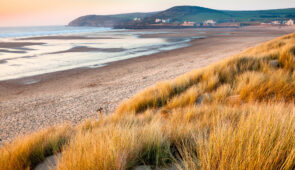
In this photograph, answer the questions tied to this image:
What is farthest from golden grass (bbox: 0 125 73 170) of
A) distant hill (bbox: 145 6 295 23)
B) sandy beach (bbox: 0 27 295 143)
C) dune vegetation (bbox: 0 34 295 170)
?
distant hill (bbox: 145 6 295 23)

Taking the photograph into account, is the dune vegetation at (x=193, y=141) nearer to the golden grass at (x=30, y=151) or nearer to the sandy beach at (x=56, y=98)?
the golden grass at (x=30, y=151)

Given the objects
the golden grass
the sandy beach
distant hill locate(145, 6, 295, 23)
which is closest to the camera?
the golden grass

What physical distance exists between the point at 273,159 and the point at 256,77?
11.7 feet

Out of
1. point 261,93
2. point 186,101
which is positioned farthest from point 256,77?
point 186,101

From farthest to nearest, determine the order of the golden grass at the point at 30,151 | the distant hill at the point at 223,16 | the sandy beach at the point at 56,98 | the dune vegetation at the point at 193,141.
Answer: the distant hill at the point at 223,16, the sandy beach at the point at 56,98, the golden grass at the point at 30,151, the dune vegetation at the point at 193,141

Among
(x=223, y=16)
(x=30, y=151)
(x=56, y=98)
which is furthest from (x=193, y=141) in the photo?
(x=223, y=16)

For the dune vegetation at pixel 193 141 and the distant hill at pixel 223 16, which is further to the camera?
the distant hill at pixel 223 16

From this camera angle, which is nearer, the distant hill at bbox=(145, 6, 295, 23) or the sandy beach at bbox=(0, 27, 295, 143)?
the sandy beach at bbox=(0, 27, 295, 143)

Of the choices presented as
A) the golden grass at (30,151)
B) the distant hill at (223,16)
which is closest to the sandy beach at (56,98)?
the golden grass at (30,151)

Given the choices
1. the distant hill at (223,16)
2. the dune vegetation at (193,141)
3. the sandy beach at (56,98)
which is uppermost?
the distant hill at (223,16)

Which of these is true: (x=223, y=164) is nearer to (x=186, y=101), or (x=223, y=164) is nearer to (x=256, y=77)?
(x=186, y=101)

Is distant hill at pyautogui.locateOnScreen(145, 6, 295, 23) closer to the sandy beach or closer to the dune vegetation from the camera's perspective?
the sandy beach

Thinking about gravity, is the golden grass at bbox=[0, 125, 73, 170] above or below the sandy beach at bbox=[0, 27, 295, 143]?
above

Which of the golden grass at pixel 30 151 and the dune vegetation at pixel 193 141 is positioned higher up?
the dune vegetation at pixel 193 141
